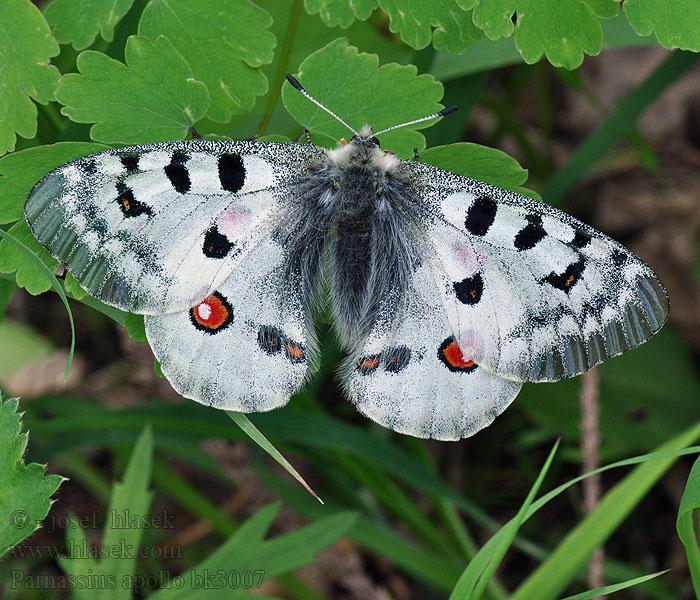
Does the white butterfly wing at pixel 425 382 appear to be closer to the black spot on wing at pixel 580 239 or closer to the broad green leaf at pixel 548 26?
the black spot on wing at pixel 580 239

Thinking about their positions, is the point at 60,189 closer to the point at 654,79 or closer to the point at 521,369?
the point at 521,369

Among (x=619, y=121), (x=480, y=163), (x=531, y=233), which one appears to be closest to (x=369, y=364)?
(x=531, y=233)

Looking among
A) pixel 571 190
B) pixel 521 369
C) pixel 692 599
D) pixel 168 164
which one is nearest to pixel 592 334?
pixel 521 369

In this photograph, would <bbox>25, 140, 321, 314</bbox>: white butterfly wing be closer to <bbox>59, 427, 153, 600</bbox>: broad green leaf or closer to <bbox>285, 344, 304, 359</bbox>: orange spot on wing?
<bbox>285, 344, 304, 359</bbox>: orange spot on wing

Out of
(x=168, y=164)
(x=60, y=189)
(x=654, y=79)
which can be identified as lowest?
(x=60, y=189)

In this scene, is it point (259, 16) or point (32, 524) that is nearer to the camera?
point (32, 524)

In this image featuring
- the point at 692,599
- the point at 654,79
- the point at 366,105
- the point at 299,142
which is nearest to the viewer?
the point at 366,105

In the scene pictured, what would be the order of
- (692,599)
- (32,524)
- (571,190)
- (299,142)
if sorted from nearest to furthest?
(32,524) → (299,142) → (692,599) → (571,190)

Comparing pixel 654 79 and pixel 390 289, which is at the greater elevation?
pixel 654 79

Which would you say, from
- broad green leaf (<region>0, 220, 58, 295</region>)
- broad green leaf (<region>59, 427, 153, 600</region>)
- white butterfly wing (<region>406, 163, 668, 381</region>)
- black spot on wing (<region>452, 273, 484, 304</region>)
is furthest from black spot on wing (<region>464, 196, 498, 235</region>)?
broad green leaf (<region>59, 427, 153, 600</region>)
